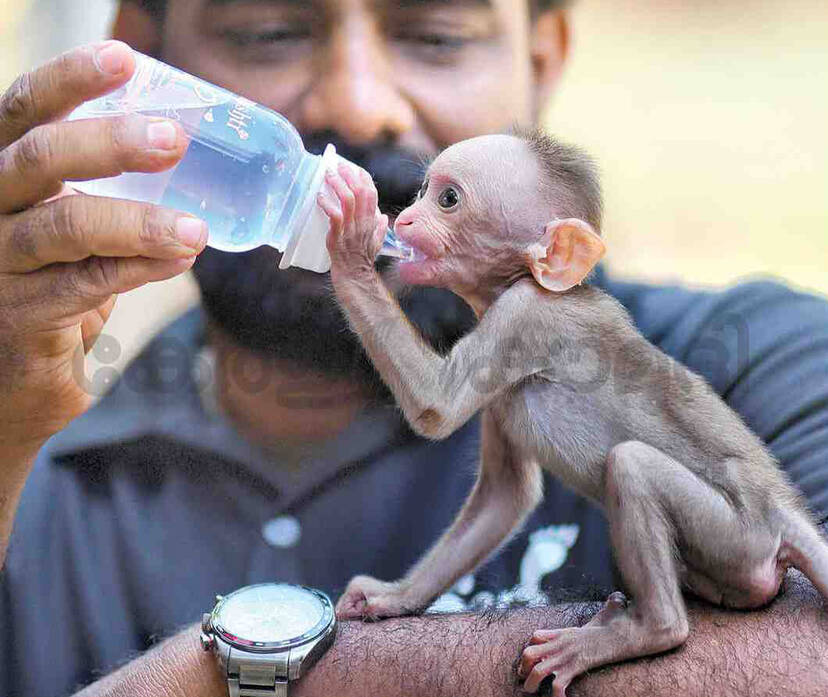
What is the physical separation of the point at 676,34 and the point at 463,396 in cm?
256

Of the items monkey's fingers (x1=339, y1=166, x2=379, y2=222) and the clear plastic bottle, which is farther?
the clear plastic bottle

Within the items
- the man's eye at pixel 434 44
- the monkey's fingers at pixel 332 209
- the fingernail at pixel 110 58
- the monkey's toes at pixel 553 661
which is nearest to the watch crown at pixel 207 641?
the monkey's toes at pixel 553 661

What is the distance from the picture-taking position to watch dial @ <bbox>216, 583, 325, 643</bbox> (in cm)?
192

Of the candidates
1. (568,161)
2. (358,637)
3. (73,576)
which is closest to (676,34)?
(568,161)

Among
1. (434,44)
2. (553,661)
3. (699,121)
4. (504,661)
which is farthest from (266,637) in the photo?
(699,121)

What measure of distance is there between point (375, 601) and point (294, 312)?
1.35 m

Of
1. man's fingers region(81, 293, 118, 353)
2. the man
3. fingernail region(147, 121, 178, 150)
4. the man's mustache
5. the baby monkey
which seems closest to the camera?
fingernail region(147, 121, 178, 150)

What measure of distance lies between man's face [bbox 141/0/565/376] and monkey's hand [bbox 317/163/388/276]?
1106 millimetres

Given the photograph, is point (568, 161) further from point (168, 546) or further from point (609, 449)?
point (168, 546)

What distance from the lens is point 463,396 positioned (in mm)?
1664

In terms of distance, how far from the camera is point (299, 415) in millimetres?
3285

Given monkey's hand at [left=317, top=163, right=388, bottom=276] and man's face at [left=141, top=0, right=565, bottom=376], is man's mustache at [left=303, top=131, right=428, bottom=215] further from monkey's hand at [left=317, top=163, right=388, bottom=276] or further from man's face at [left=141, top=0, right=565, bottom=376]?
monkey's hand at [left=317, top=163, right=388, bottom=276]

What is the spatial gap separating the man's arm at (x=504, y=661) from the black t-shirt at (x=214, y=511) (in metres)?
0.96

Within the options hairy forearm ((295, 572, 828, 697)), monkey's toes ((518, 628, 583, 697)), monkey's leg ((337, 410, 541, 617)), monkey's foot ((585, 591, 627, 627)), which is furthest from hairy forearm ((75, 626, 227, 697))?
monkey's foot ((585, 591, 627, 627))
